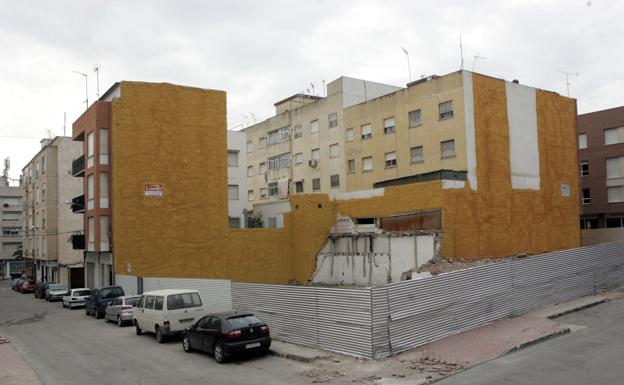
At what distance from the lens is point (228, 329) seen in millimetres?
15539

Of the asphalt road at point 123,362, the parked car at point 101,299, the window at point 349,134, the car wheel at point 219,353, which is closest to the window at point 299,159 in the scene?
the window at point 349,134

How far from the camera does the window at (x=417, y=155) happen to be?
40.7 metres

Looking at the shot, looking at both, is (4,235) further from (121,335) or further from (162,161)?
(121,335)

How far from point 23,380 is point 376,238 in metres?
23.8

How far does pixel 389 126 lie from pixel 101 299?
24.9 m

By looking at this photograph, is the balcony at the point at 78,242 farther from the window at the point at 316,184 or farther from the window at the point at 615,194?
the window at the point at 615,194

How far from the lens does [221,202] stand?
134 ft

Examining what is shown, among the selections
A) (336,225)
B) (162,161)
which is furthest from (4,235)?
(336,225)

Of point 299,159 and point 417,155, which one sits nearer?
point 417,155

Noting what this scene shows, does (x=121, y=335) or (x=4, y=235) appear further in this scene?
(x=4, y=235)

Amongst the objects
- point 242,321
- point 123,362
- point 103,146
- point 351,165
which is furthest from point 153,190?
point 242,321

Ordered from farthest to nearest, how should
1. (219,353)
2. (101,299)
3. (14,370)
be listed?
(101,299) < (14,370) < (219,353)

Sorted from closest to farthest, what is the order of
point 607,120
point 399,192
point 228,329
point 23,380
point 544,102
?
point 23,380 → point 228,329 → point 399,192 → point 544,102 → point 607,120

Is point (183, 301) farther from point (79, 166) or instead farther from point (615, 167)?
point (615, 167)
